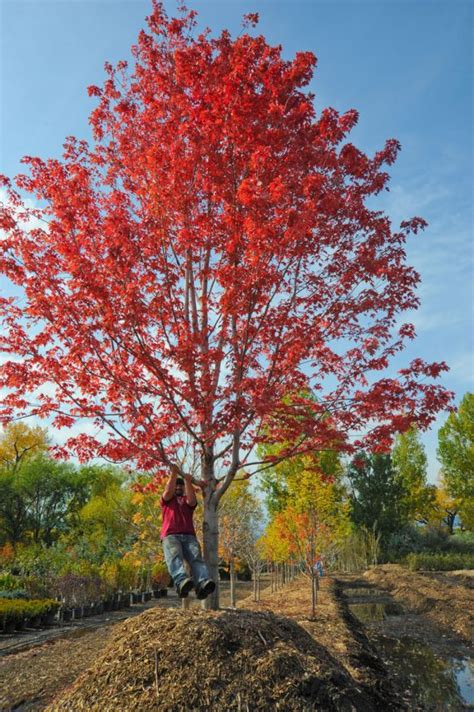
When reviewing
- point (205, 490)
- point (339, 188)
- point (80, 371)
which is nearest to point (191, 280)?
point (80, 371)

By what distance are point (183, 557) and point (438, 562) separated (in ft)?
104

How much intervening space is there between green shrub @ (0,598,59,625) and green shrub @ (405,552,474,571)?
24.4 m

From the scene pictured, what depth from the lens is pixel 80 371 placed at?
6754mm

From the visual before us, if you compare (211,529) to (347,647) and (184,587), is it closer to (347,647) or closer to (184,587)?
(184,587)

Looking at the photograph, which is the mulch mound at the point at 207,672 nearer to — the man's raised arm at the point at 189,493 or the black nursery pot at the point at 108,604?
the man's raised arm at the point at 189,493

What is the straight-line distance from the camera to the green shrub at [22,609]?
12.4m

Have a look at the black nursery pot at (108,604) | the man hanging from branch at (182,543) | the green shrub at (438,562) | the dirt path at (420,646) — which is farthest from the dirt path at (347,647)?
the green shrub at (438,562)

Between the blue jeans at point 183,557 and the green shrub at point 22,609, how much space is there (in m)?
8.87

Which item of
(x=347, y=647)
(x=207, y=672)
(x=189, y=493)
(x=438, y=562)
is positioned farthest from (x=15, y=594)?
(x=438, y=562)

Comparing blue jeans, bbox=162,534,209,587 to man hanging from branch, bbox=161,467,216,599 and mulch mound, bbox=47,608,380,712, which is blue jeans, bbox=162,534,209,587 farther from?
mulch mound, bbox=47,608,380,712

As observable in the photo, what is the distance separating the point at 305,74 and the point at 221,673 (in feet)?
23.7

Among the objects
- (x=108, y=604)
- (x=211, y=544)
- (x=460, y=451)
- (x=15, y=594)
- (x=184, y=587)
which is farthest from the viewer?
(x=460, y=451)

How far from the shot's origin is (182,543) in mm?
6039

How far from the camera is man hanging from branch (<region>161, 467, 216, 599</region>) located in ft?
18.6
